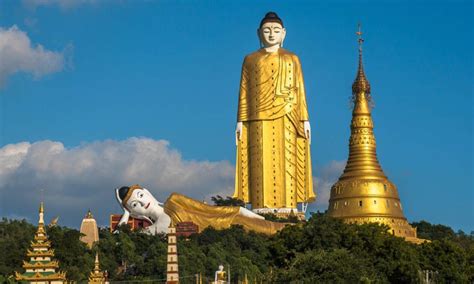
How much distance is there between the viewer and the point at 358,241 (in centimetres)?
4547

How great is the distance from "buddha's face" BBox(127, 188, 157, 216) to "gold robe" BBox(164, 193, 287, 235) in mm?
909

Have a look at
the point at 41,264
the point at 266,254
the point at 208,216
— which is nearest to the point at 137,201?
the point at 208,216

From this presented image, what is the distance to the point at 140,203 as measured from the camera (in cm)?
5797

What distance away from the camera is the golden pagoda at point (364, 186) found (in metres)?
58.1

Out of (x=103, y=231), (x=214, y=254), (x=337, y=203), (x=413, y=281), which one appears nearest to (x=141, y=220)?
(x=103, y=231)

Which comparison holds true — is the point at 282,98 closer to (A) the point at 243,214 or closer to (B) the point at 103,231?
(A) the point at 243,214

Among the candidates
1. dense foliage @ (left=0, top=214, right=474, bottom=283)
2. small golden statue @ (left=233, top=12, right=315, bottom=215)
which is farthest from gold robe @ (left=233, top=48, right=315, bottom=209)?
dense foliage @ (left=0, top=214, right=474, bottom=283)

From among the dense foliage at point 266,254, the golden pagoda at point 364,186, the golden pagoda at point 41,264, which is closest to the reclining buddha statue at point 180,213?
the golden pagoda at point 364,186

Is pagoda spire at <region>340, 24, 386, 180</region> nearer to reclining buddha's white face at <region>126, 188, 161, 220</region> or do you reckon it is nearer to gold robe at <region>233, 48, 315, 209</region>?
gold robe at <region>233, 48, 315, 209</region>

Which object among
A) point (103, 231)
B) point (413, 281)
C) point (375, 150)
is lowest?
point (413, 281)

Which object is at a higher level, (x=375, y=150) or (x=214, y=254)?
(x=375, y=150)

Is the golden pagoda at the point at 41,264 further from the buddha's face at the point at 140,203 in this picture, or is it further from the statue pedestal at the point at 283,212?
the statue pedestal at the point at 283,212

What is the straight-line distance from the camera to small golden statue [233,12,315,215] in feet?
210

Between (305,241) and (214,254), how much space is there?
3.61 meters
